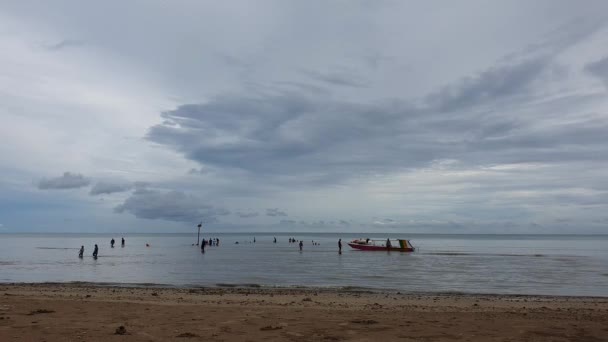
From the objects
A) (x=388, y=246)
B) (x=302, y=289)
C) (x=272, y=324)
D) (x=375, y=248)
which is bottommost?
(x=302, y=289)

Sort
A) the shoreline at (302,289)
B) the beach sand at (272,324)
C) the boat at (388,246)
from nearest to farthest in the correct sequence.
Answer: the beach sand at (272,324), the shoreline at (302,289), the boat at (388,246)

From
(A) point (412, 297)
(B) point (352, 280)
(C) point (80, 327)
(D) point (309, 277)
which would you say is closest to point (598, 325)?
(A) point (412, 297)

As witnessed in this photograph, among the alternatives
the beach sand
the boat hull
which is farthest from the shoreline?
the boat hull

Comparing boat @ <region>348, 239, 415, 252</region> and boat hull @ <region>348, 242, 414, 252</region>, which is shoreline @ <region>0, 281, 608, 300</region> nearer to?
boat @ <region>348, 239, 415, 252</region>

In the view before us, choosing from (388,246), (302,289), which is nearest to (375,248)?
(388,246)

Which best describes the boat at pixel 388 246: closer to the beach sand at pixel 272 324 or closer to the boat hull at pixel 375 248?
the boat hull at pixel 375 248

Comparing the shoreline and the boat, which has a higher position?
the boat

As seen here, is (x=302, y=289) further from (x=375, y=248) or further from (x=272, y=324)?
(x=375, y=248)

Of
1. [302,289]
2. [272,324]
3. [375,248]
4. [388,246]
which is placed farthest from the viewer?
[375,248]

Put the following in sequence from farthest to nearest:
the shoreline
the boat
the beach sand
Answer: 1. the boat
2. the shoreline
3. the beach sand

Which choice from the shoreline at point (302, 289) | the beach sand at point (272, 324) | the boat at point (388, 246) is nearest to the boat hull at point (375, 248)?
the boat at point (388, 246)

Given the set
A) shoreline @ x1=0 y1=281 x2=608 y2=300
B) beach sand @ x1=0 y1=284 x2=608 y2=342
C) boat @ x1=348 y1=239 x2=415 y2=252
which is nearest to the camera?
beach sand @ x1=0 y1=284 x2=608 y2=342

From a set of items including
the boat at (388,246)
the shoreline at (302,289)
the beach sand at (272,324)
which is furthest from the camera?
the boat at (388,246)

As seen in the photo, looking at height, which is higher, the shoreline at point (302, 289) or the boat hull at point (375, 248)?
the boat hull at point (375, 248)
